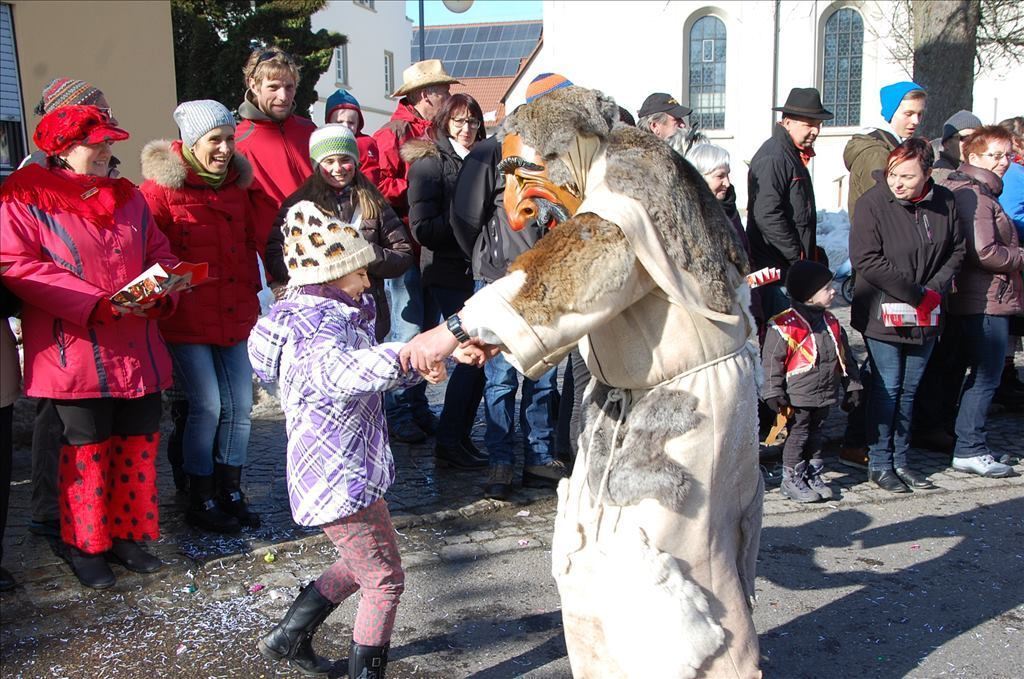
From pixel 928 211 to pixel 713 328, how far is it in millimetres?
3724

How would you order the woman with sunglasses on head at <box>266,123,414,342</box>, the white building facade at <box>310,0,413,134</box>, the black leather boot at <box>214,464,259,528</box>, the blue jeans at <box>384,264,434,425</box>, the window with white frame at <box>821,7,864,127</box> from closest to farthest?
the black leather boot at <box>214,464,259,528</box> → the woman with sunglasses on head at <box>266,123,414,342</box> → the blue jeans at <box>384,264,434,425</box> → the window with white frame at <box>821,7,864,127</box> → the white building facade at <box>310,0,413,134</box>

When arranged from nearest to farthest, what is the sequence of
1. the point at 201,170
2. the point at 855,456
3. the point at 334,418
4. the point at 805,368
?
the point at 334,418 < the point at 201,170 < the point at 805,368 < the point at 855,456

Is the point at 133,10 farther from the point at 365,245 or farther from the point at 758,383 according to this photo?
the point at 758,383

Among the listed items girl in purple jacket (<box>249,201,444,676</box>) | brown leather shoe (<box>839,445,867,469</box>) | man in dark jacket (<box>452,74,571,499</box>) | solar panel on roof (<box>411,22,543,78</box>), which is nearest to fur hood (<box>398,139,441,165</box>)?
man in dark jacket (<box>452,74,571,499</box>)

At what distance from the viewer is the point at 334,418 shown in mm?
3408

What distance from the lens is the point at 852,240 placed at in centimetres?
609

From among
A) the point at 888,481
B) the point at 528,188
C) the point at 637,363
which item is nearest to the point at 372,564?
the point at 637,363

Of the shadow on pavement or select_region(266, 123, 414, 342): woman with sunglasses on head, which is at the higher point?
select_region(266, 123, 414, 342): woman with sunglasses on head

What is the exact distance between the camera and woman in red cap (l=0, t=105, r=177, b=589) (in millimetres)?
4363

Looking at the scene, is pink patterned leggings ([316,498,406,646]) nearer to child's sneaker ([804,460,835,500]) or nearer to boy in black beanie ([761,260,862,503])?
boy in black beanie ([761,260,862,503])

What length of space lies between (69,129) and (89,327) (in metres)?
0.88

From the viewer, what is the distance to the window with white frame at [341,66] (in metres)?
36.6

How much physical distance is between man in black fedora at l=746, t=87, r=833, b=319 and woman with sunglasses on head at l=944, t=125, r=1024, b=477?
0.94 metres

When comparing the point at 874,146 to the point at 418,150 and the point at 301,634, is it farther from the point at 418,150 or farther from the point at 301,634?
the point at 301,634
